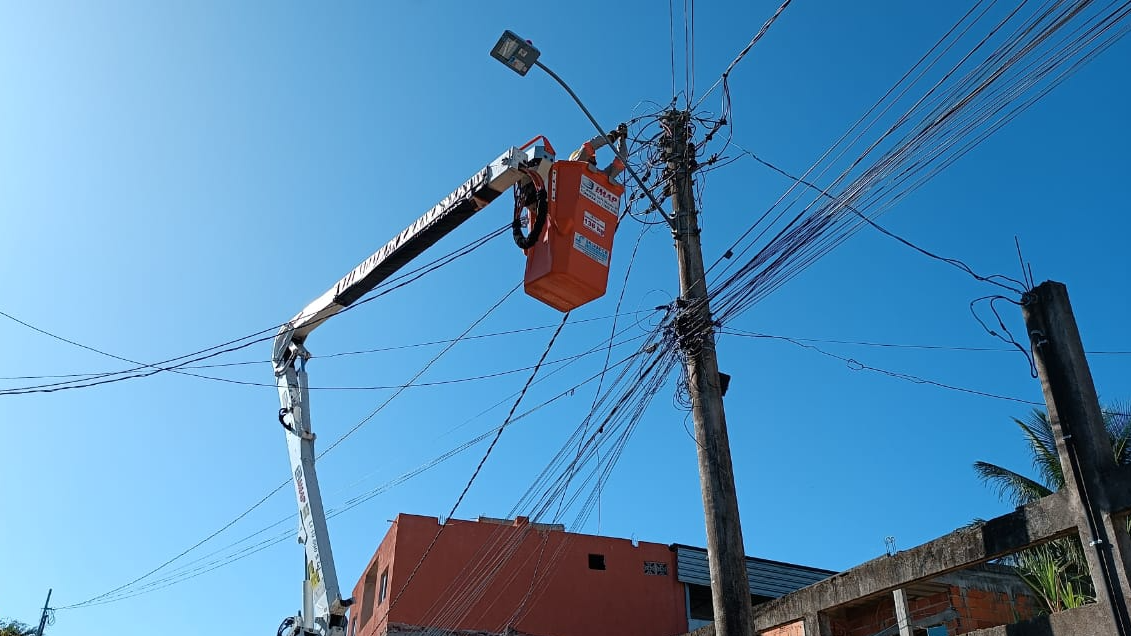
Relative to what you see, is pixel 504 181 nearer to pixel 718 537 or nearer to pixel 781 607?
pixel 718 537

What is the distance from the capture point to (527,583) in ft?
75.6

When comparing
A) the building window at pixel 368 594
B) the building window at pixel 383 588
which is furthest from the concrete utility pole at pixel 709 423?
the building window at pixel 368 594

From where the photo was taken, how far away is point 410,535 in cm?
2217

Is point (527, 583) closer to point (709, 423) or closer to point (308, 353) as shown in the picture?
point (308, 353)

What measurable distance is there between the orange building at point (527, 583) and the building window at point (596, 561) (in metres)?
0.03

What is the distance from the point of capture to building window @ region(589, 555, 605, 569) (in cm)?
2425

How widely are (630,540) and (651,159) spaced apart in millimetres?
15618

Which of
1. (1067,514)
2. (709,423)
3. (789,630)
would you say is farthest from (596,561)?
(1067,514)

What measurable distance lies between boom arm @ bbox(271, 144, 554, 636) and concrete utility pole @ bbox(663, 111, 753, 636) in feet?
A: 6.94

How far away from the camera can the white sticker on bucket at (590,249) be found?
840cm

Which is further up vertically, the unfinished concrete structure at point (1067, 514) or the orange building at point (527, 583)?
the orange building at point (527, 583)

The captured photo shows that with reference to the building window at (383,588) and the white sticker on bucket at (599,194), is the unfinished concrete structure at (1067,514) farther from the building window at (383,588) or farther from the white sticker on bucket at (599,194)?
the building window at (383,588)

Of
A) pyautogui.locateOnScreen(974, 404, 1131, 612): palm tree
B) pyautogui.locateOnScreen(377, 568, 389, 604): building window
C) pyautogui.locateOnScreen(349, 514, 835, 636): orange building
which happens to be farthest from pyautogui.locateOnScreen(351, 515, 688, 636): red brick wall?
pyautogui.locateOnScreen(974, 404, 1131, 612): palm tree

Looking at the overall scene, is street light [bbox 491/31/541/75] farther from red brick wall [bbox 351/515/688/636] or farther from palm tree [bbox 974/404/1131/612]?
red brick wall [bbox 351/515/688/636]
